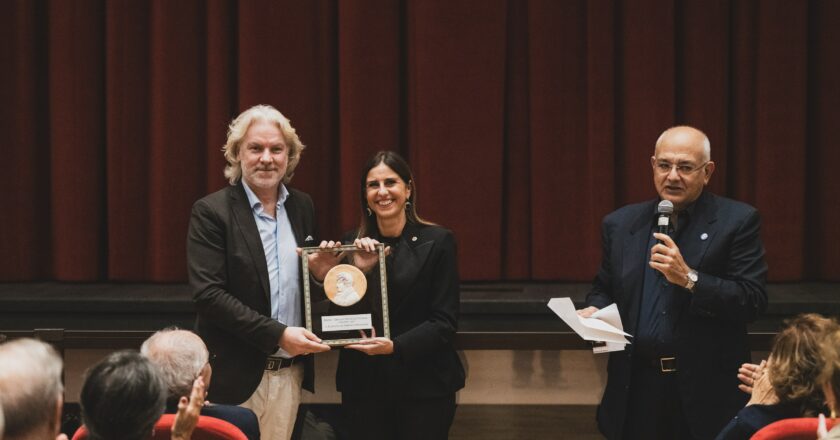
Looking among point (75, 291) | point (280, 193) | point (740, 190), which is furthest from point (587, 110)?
point (75, 291)

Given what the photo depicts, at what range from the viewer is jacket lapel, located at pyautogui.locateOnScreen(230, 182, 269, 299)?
3.11 m

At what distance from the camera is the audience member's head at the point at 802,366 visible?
238cm

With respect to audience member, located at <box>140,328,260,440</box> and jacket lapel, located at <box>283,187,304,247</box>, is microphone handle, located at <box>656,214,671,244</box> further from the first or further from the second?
audience member, located at <box>140,328,260,440</box>

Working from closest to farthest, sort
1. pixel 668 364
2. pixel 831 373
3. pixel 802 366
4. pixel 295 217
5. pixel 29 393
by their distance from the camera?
pixel 29 393 < pixel 831 373 < pixel 802 366 < pixel 668 364 < pixel 295 217

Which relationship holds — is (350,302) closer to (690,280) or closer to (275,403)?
(275,403)

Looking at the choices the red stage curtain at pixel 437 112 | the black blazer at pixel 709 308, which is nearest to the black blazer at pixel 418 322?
the black blazer at pixel 709 308

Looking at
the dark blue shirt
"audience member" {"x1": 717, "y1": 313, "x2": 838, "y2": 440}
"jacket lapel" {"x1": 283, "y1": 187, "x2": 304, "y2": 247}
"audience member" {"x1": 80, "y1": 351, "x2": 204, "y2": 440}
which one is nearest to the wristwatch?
the dark blue shirt

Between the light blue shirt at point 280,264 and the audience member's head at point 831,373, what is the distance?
168 centimetres

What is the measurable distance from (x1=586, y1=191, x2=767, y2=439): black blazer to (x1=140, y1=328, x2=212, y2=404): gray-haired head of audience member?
142 cm

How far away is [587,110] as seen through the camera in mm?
5188

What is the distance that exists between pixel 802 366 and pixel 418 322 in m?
1.27

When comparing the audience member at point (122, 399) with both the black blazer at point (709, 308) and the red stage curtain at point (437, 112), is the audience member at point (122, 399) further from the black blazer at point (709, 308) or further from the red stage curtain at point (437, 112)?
the red stage curtain at point (437, 112)

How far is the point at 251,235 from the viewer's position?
312 cm

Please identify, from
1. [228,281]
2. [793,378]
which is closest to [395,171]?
[228,281]
